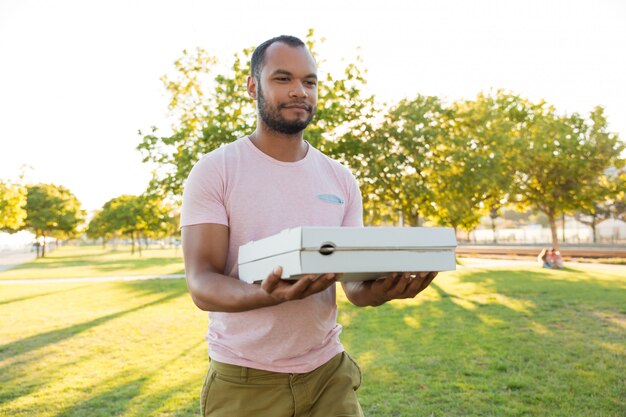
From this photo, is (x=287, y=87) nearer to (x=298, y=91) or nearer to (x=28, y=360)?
(x=298, y=91)

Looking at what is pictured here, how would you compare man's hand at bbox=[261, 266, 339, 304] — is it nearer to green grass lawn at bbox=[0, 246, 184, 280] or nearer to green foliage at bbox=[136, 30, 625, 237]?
green foliage at bbox=[136, 30, 625, 237]

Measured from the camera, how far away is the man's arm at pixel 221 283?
171 centimetres

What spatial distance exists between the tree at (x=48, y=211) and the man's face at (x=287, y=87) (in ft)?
218

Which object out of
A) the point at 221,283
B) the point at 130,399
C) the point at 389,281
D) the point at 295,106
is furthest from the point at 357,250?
the point at 130,399

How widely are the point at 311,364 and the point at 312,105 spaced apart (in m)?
1.12

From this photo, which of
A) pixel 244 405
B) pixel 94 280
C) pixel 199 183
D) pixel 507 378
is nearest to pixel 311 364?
pixel 244 405

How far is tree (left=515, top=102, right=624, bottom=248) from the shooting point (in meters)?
34.7

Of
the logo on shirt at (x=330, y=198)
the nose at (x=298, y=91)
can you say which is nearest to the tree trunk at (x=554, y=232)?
the logo on shirt at (x=330, y=198)

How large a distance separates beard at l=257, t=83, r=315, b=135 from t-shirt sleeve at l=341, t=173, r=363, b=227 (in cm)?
44

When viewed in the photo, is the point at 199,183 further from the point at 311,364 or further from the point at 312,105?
the point at 311,364

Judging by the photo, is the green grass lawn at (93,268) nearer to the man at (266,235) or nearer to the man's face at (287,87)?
the man at (266,235)

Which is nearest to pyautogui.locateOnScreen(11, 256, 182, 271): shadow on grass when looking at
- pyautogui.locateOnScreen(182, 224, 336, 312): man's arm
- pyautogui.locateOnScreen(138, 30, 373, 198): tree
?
pyautogui.locateOnScreen(138, 30, 373, 198): tree

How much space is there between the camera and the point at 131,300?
56.1 ft

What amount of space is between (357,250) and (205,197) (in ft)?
2.87
